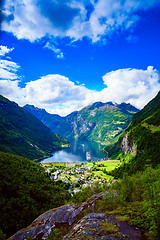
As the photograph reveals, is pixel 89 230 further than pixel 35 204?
No

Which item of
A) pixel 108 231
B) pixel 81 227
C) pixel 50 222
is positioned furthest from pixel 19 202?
pixel 108 231

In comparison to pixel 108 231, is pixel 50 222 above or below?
below

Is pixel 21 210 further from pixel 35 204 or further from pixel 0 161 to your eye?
pixel 0 161

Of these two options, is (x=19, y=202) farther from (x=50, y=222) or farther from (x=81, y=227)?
(x=81, y=227)

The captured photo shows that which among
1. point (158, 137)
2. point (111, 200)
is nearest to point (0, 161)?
point (111, 200)

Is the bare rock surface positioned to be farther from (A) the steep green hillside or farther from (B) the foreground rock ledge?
(A) the steep green hillside

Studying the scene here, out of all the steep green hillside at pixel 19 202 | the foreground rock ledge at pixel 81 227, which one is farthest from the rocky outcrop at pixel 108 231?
the steep green hillside at pixel 19 202

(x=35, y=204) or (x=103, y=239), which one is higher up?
(x=103, y=239)

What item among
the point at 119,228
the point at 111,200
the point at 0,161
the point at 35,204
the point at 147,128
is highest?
the point at 147,128

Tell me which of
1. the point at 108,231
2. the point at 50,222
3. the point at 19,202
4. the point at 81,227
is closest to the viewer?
the point at 108,231

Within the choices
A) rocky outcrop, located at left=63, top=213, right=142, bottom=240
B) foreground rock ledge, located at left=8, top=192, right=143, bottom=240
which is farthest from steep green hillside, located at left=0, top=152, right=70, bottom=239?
rocky outcrop, located at left=63, top=213, right=142, bottom=240
